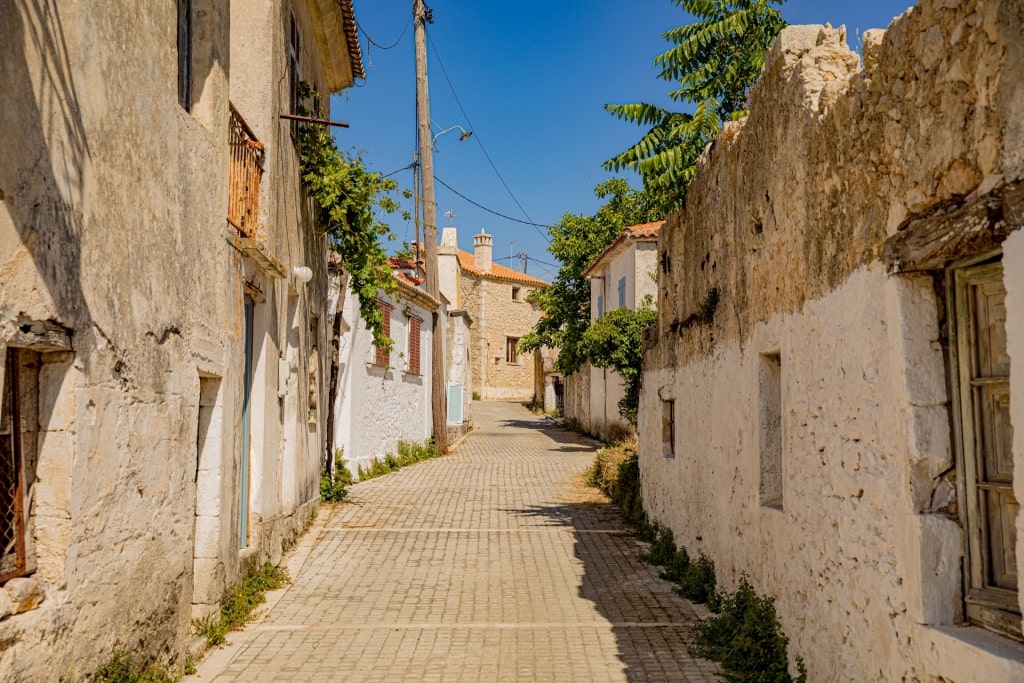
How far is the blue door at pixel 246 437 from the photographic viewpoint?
8.84 metres

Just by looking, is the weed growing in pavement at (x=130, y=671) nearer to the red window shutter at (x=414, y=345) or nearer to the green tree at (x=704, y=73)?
the green tree at (x=704, y=73)

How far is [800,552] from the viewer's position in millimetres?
5969

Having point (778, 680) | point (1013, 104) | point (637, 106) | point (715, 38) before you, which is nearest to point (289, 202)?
point (637, 106)

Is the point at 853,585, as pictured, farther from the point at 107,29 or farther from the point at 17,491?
the point at 107,29

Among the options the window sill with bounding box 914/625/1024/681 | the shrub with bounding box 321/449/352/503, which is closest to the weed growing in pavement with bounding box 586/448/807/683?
the window sill with bounding box 914/625/1024/681

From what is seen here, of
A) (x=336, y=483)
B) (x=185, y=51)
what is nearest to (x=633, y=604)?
(x=185, y=51)

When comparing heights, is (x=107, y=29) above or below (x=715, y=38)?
below

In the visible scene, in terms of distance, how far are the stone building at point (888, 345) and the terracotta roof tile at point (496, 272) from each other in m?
43.7

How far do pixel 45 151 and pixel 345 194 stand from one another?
7758mm

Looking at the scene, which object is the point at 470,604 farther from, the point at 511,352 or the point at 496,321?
the point at 511,352

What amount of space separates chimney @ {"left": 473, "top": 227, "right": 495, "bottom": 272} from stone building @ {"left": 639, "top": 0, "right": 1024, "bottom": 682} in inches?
1772

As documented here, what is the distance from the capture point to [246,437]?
358 inches

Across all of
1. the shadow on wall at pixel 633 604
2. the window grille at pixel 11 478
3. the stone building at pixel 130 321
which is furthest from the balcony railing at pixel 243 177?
the shadow on wall at pixel 633 604

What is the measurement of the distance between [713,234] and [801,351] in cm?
315
